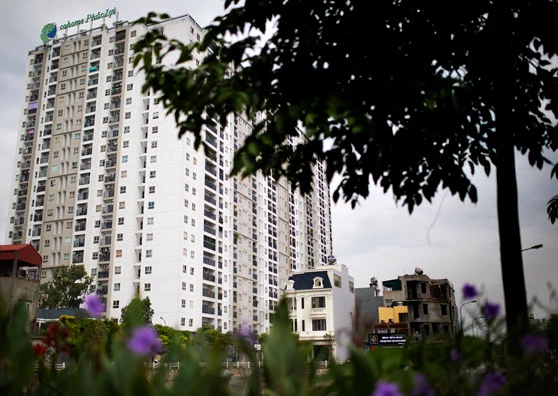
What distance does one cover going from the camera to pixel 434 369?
2307 mm

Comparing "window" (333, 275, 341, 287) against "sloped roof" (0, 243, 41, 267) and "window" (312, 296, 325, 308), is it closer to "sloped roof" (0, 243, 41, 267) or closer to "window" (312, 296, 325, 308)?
"window" (312, 296, 325, 308)

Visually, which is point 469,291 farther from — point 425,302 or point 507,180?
point 425,302

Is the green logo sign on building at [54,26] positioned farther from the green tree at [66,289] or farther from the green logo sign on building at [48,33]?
the green tree at [66,289]

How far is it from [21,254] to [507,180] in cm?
4854

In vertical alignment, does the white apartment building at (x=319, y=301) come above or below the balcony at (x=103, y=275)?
below

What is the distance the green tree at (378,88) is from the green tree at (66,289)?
62051 millimetres

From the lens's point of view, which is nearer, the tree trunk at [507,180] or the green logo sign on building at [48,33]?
the tree trunk at [507,180]

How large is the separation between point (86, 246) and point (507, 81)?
234 ft

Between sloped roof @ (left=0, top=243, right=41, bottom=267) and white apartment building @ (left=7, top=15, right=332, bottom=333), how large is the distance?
1617 centimetres

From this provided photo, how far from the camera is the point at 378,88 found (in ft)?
12.3

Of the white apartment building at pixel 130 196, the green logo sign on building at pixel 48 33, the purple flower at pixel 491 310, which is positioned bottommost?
the purple flower at pixel 491 310

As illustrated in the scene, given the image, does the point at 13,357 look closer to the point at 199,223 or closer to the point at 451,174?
the point at 451,174

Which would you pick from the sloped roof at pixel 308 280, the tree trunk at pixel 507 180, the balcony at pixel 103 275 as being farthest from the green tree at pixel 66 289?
the tree trunk at pixel 507 180

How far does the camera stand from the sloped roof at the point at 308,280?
68.4 m
